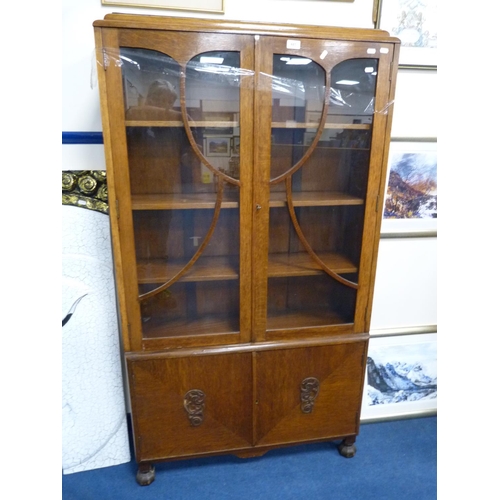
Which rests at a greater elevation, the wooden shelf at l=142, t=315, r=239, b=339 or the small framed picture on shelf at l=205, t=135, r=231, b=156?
the small framed picture on shelf at l=205, t=135, r=231, b=156

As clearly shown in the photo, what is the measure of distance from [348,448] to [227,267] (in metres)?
0.89

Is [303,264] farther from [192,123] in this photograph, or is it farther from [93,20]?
[93,20]

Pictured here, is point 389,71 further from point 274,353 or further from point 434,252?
point 274,353

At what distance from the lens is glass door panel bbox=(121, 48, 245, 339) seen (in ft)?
3.31

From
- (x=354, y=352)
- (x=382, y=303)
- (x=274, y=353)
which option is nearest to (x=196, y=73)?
(x=274, y=353)

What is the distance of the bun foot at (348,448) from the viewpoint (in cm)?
142

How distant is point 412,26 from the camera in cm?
128

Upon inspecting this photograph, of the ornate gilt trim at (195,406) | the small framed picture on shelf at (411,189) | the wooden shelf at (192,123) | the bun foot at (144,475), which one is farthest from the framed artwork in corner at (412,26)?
the bun foot at (144,475)

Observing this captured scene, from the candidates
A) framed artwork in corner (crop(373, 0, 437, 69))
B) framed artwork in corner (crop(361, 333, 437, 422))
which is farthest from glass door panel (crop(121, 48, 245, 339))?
framed artwork in corner (crop(361, 333, 437, 422))

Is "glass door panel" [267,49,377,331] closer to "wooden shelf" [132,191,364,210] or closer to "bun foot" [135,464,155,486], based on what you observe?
"wooden shelf" [132,191,364,210]

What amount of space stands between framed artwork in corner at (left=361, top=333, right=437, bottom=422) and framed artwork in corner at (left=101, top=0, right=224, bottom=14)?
138 centimetres

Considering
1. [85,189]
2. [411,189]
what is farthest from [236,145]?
[411,189]

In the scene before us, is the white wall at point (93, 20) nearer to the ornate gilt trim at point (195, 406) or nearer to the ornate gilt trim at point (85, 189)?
the ornate gilt trim at point (85, 189)

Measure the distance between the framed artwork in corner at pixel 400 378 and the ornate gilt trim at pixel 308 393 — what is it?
0.40 m
